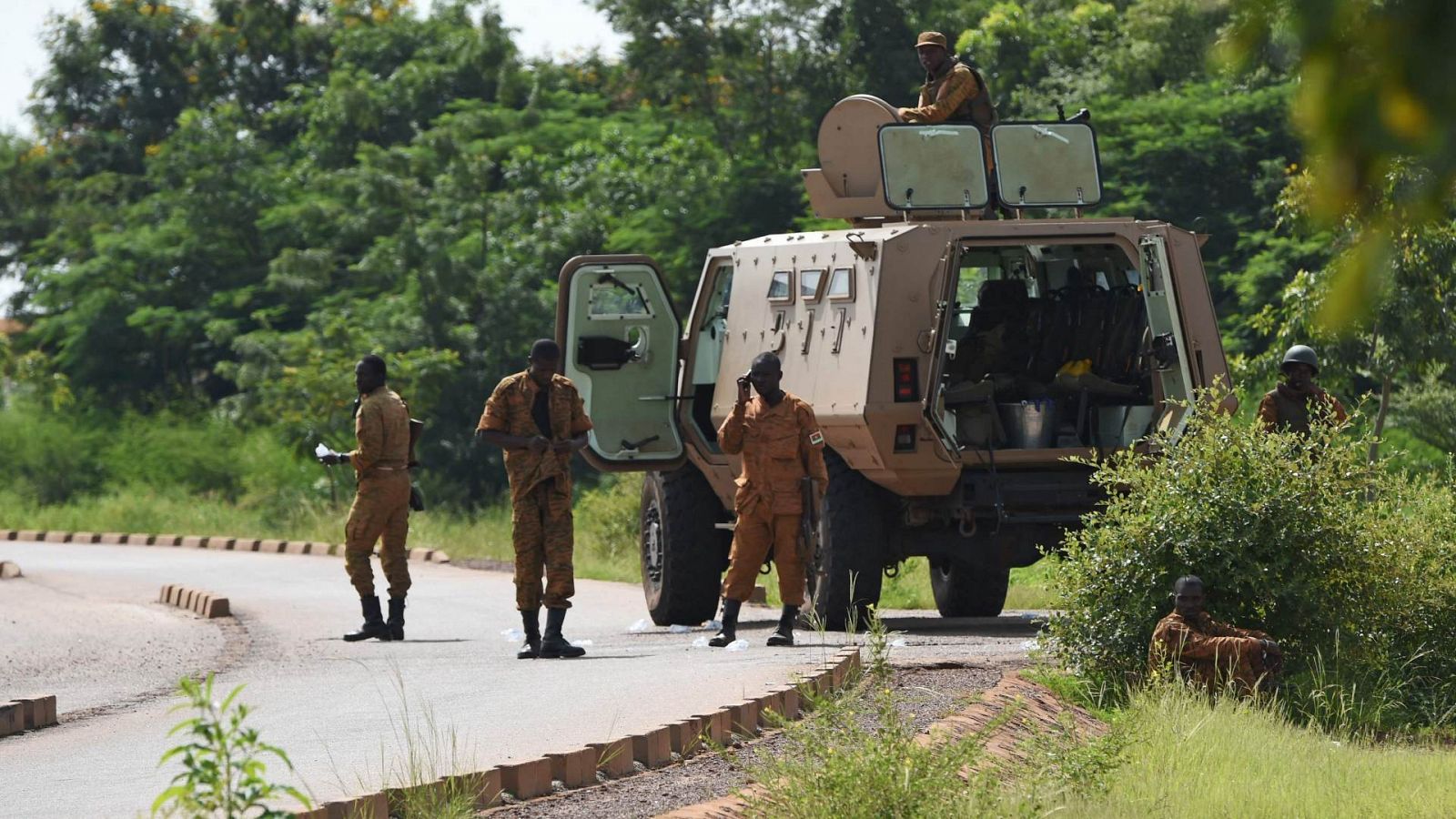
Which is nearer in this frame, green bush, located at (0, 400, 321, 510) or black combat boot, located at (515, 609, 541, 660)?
black combat boot, located at (515, 609, 541, 660)

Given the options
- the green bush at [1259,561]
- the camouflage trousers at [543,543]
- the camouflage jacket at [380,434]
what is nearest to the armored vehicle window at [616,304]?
the camouflage jacket at [380,434]

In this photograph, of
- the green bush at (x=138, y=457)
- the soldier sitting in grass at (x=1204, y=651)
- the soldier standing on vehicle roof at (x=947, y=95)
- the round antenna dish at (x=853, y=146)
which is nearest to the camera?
the soldier sitting in grass at (x=1204, y=651)

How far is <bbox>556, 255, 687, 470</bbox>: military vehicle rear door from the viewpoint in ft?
51.1

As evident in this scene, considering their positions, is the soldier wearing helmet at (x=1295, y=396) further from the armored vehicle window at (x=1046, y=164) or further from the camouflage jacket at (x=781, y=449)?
the camouflage jacket at (x=781, y=449)

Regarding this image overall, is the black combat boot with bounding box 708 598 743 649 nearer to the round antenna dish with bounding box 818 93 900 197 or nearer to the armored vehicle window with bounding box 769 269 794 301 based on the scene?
the armored vehicle window with bounding box 769 269 794 301

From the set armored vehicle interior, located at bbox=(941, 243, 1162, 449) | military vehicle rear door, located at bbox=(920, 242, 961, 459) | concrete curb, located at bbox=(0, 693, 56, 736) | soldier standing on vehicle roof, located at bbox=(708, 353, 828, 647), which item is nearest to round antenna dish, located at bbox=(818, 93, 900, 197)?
armored vehicle interior, located at bbox=(941, 243, 1162, 449)

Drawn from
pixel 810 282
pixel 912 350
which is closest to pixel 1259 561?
pixel 912 350

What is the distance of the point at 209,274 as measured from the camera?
41.2 meters

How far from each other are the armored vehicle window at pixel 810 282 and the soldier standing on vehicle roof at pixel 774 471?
5.10 ft

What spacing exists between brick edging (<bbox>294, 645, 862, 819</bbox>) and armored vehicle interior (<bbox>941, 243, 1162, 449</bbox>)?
3971mm

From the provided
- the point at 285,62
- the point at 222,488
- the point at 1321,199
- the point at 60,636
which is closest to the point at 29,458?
the point at 222,488

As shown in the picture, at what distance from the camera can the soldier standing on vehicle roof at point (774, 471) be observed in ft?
42.1

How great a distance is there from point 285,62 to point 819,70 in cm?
1596

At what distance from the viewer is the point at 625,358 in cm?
1579
